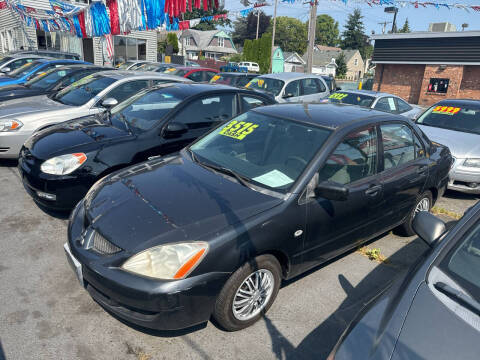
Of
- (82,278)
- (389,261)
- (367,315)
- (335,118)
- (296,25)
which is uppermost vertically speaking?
(296,25)

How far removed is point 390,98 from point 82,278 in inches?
365

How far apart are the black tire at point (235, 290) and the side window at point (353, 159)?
824 millimetres

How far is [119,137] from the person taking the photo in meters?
4.35

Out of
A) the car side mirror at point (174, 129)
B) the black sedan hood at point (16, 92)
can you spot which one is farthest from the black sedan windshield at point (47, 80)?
the car side mirror at point (174, 129)

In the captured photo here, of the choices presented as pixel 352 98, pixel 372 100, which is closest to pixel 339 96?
pixel 352 98

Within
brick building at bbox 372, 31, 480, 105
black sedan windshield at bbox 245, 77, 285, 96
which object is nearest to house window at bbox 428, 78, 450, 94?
brick building at bbox 372, 31, 480, 105

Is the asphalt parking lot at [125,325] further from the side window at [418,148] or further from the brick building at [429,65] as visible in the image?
the brick building at [429,65]

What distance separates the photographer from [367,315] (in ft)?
6.23

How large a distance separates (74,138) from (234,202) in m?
2.56

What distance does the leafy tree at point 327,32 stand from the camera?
106 meters

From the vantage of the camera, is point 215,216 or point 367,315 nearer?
point 367,315

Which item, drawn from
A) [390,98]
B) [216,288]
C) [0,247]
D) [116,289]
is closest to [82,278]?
[116,289]

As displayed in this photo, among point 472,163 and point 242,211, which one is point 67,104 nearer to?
point 242,211

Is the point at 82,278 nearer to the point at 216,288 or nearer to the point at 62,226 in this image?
the point at 216,288
